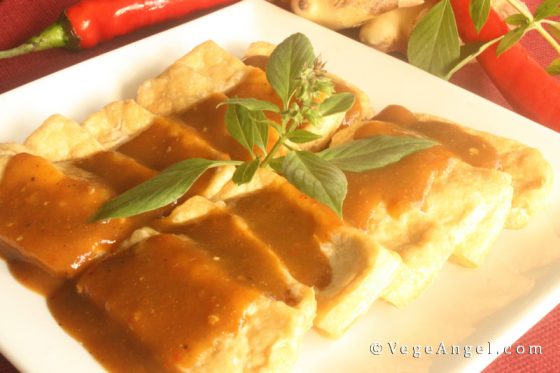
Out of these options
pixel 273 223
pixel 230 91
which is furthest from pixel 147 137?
pixel 273 223

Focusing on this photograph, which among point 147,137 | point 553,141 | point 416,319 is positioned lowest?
point 416,319

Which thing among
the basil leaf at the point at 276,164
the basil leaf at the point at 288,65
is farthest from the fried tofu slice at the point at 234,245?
the basil leaf at the point at 288,65

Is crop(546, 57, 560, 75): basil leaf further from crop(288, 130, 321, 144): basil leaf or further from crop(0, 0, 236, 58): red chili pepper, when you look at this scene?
crop(0, 0, 236, 58): red chili pepper

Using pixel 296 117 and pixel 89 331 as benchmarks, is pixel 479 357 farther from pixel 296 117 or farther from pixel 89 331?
pixel 89 331

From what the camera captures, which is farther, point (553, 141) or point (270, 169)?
point (553, 141)

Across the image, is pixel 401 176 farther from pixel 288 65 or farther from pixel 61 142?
pixel 61 142

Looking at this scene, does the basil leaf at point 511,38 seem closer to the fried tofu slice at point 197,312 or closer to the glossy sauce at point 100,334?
the fried tofu slice at point 197,312

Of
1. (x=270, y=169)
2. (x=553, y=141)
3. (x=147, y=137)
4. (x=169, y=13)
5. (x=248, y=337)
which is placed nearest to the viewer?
(x=248, y=337)
